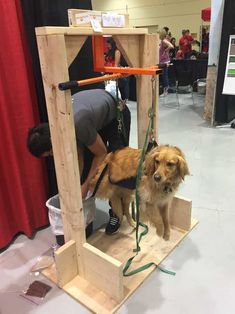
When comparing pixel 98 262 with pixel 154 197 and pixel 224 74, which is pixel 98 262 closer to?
pixel 154 197

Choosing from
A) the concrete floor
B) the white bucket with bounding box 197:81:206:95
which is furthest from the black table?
the concrete floor

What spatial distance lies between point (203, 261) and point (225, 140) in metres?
2.51

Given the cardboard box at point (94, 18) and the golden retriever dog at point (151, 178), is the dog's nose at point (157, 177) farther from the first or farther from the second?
the cardboard box at point (94, 18)

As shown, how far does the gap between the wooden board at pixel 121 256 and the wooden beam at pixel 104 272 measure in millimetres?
41

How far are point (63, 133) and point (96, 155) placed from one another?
38 centimetres

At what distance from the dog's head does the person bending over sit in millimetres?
343

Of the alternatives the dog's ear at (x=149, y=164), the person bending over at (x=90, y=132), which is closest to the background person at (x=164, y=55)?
the person bending over at (x=90, y=132)

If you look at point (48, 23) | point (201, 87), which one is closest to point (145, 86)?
point (48, 23)

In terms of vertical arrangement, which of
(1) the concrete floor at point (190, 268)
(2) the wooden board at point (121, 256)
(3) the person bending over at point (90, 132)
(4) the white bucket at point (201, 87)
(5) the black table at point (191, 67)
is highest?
(3) the person bending over at point (90, 132)

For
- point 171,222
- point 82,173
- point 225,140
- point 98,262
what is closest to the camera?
point 98,262

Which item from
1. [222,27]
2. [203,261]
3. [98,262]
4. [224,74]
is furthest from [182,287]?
[222,27]

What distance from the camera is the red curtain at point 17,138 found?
1856mm

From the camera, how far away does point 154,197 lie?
5.79 feet

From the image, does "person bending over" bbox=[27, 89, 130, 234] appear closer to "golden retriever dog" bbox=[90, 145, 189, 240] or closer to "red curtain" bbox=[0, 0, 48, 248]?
"golden retriever dog" bbox=[90, 145, 189, 240]
